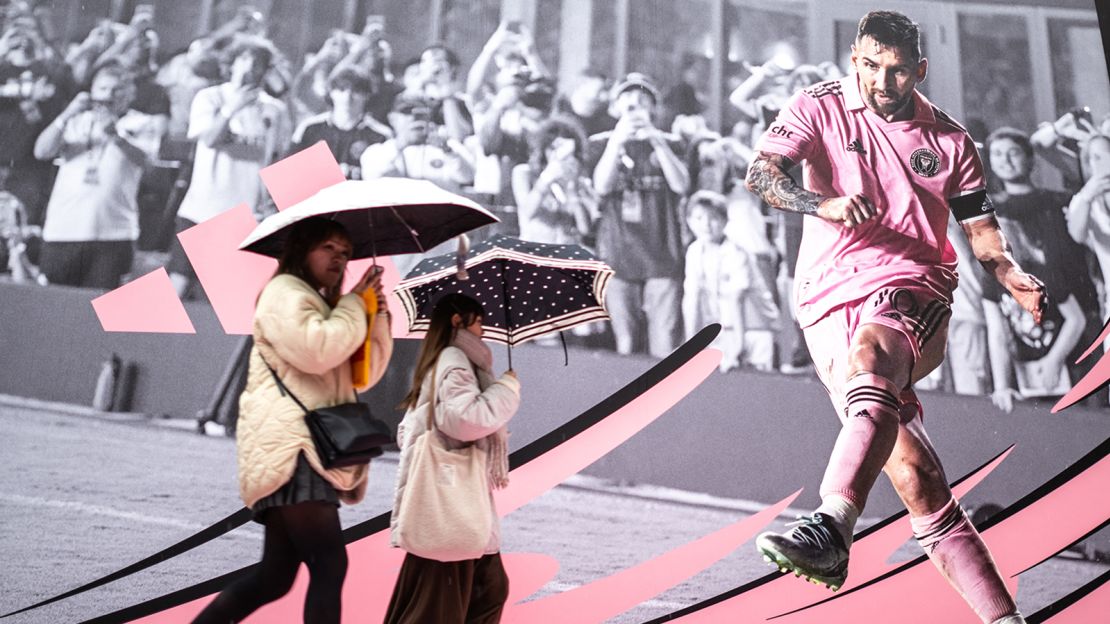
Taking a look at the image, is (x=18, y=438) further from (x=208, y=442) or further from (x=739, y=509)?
(x=739, y=509)

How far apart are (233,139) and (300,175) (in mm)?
277

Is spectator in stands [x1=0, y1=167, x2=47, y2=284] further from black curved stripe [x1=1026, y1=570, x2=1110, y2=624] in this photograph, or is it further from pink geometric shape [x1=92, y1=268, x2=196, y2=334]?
black curved stripe [x1=1026, y1=570, x2=1110, y2=624]

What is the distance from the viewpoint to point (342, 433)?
2.12 meters

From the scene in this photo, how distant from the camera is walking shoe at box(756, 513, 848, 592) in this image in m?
3.09

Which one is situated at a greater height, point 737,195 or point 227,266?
point 737,195

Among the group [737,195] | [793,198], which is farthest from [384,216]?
[793,198]

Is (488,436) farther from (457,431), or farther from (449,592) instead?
(449,592)

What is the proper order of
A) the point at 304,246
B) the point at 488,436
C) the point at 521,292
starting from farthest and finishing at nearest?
the point at 521,292
the point at 488,436
the point at 304,246

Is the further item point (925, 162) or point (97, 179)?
point (97, 179)

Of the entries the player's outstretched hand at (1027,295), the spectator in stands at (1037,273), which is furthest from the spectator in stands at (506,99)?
the player's outstretched hand at (1027,295)

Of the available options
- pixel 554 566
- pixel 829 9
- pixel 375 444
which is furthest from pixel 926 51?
pixel 375 444

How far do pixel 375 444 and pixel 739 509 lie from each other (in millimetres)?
1583

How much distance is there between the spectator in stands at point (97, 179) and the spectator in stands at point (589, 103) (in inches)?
58.3

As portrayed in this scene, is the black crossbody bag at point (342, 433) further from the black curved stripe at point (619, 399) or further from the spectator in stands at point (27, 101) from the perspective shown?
the spectator in stands at point (27, 101)
